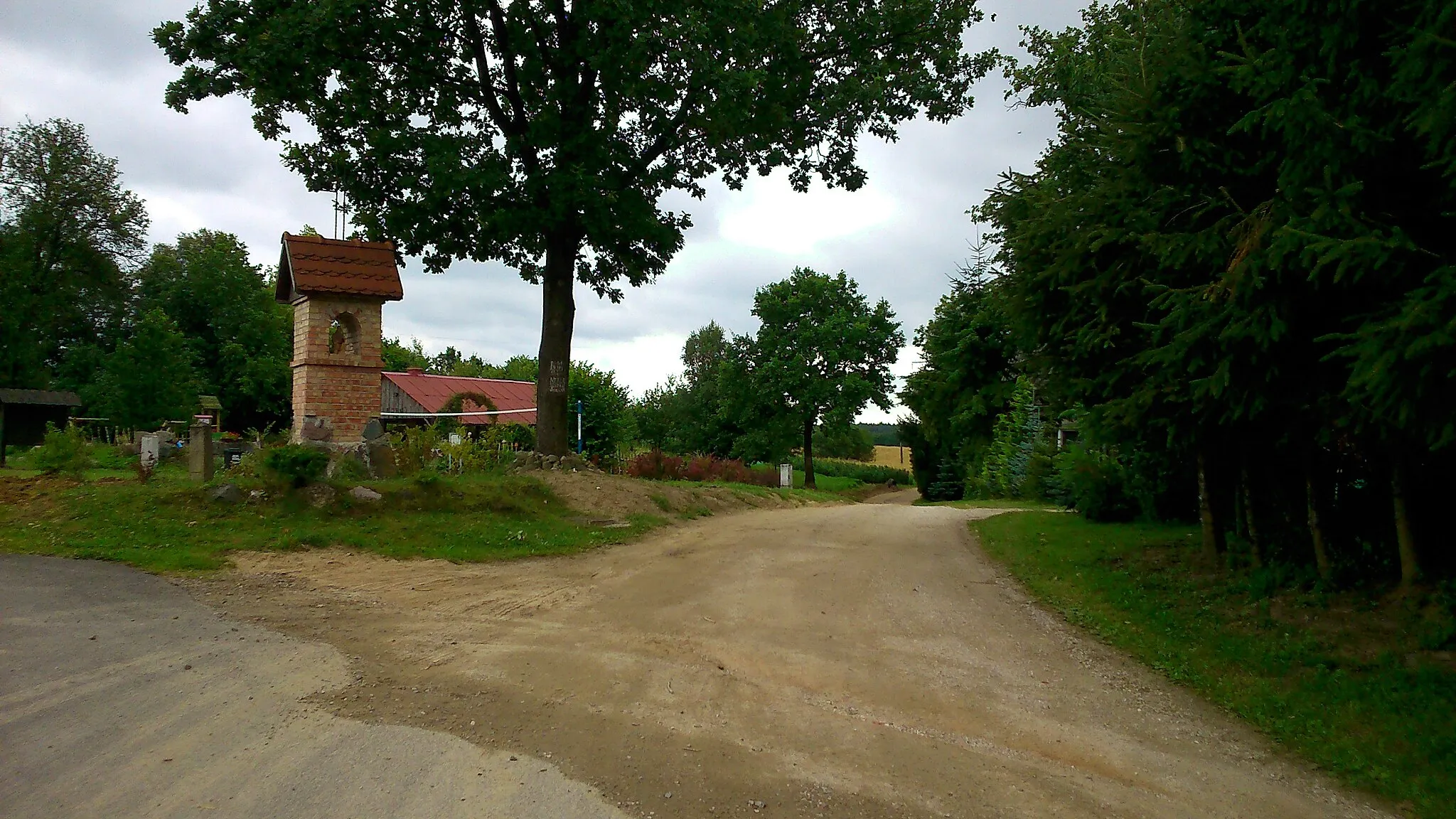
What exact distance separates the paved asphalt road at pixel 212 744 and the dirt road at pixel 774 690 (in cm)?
26

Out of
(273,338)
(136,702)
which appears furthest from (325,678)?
(273,338)

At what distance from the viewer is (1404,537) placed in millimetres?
7578

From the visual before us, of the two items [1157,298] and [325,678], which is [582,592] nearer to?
[325,678]

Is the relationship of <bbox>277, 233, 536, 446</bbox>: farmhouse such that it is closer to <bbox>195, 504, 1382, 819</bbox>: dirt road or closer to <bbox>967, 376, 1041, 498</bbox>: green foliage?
<bbox>195, 504, 1382, 819</bbox>: dirt road

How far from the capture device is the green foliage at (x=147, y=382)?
995 inches

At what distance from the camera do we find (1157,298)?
7301 mm

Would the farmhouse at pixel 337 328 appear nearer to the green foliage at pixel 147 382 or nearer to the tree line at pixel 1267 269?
the tree line at pixel 1267 269

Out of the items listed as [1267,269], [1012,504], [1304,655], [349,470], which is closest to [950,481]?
[1012,504]

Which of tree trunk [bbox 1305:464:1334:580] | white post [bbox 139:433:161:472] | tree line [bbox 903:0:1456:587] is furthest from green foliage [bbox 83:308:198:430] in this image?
tree trunk [bbox 1305:464:1334:580]

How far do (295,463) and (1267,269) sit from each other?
37.4 feet

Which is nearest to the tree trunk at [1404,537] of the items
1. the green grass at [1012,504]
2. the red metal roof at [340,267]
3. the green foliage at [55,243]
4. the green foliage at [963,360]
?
the green foliage at [963,360]

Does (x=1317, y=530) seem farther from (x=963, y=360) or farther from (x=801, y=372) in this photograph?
(x=801, y=372)

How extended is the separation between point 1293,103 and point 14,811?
27.8 feet

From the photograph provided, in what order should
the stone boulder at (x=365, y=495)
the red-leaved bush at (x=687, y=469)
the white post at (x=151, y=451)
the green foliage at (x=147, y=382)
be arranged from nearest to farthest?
1. the stone boulder at (x=365, y=495)
2. the white post at (x=151, y=451)
3. the red-leaved bush at (x=687, y=469)
4. the green foliage at (x=147, y=382)
